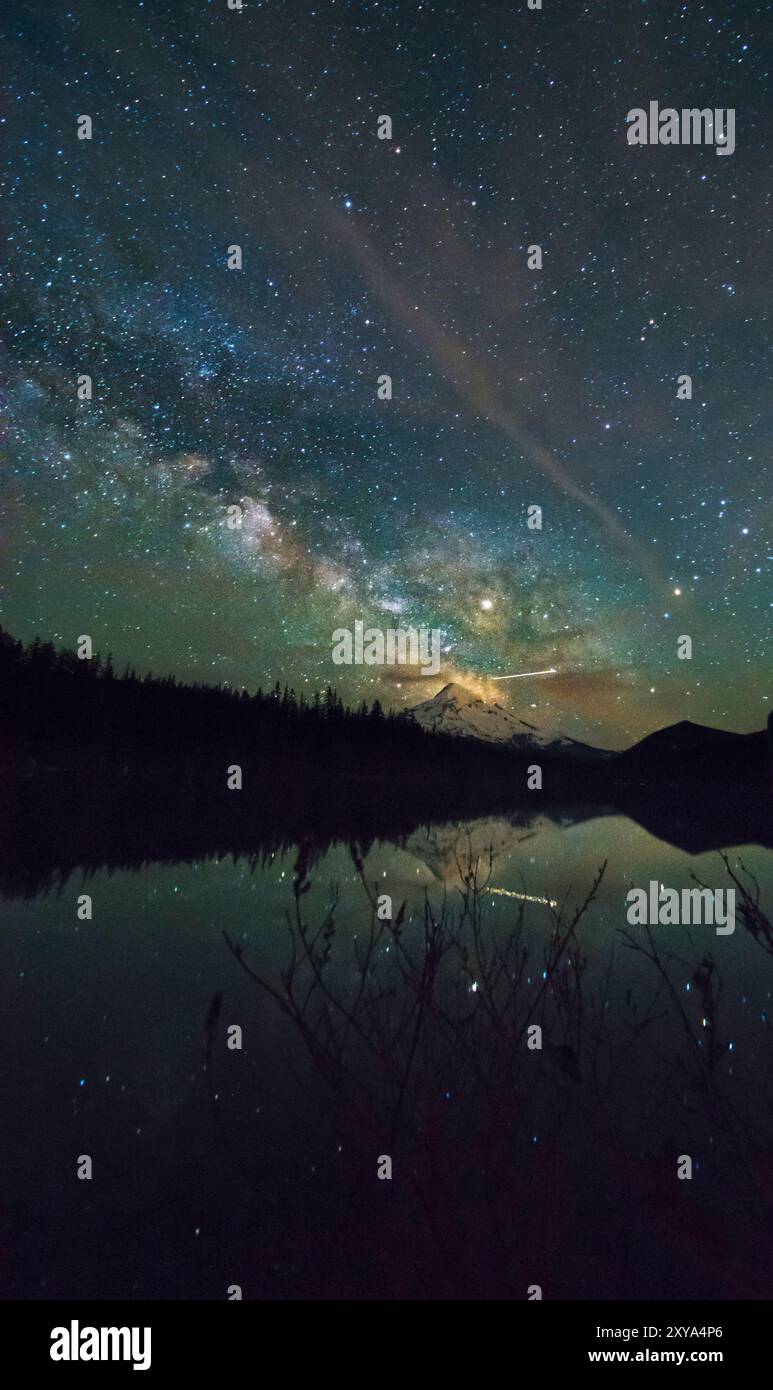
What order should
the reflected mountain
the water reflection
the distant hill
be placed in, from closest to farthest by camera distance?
the water reflection < the reflected mountain < the distant hill

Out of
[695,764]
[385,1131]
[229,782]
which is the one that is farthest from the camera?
[695,764]

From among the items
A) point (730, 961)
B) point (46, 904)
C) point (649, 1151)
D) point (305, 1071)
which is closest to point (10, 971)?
point (46, 904)

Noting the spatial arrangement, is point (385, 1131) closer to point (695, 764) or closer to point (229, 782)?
point (229, 782)

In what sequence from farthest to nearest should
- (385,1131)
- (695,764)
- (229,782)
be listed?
(695,764), (229,782), (385,1131)

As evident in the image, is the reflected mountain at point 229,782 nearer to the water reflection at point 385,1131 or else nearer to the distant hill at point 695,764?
the water reflection at point 385,1131

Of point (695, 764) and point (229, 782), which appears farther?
point (695, 764)

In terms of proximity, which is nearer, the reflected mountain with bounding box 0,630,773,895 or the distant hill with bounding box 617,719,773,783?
the reflected mountain with bounding box 0,630,773,895

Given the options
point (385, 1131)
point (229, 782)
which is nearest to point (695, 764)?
point (229, 782)

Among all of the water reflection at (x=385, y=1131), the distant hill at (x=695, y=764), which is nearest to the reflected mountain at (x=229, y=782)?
the water reflection at (x=385, y=1131)

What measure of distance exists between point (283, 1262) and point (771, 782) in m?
4.44

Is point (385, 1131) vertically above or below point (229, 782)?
below

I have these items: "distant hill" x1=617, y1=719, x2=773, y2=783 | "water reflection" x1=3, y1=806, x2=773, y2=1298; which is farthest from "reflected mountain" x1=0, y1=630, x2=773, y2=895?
"distant hill" x1=617, y1=719, x2=773, y2=783

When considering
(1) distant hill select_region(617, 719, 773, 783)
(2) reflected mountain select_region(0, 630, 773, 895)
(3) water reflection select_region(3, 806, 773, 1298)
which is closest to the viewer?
(3) water reflection select_region(3, 806, 773, 1298)

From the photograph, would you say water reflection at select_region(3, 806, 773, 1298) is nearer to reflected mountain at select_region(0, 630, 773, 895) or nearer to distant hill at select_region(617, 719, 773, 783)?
reflected mountain at select_region(0, 630, 773, 895)
